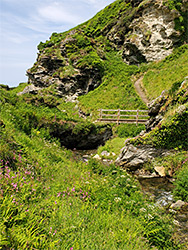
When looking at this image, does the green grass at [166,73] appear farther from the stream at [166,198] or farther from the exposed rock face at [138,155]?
the stream at [166,198]

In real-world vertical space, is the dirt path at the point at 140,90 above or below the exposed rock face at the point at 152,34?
below

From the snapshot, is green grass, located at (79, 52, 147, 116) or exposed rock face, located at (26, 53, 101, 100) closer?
green grass, located at (79, 52, 147, 116)

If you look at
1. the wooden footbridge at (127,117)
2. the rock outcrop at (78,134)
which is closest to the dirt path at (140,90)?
the wooden footbridge at (127,117)

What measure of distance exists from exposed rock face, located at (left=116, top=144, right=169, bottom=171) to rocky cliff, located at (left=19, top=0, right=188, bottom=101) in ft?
79.6

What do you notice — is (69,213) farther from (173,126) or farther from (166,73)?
(166,73)

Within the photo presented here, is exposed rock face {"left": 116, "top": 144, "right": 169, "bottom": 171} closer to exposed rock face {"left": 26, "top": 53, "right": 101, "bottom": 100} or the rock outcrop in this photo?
the rock outcrop

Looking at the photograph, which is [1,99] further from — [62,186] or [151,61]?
[151,61]

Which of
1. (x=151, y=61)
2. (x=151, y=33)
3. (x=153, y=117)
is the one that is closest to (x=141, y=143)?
(x=153, y=117)

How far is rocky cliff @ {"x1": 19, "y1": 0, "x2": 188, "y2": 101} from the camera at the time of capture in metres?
32.0

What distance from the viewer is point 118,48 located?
135 feet

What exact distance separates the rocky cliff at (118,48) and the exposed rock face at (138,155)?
24267 mm

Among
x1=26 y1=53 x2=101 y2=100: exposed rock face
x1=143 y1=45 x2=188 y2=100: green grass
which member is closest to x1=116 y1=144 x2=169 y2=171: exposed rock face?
x1=143 y1=45 x2=188 y2=100: green grass

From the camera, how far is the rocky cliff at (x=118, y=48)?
3195 cm

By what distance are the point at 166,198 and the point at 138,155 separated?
383 cm
